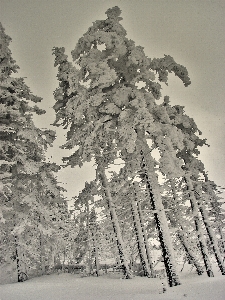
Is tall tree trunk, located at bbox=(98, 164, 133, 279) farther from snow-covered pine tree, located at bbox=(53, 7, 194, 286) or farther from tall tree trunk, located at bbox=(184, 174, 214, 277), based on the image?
tall tree trunk, located at bbox=(184, 174, 214, 277)

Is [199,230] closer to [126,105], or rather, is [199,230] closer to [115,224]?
[115,224]

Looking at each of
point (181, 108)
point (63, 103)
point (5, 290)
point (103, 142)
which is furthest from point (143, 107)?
point (5, 290)

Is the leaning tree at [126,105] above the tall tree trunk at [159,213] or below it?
above

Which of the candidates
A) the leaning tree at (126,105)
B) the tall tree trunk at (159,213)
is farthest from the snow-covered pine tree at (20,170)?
Answer: the tall tree trunk at (159,213)

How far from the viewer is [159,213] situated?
941cm

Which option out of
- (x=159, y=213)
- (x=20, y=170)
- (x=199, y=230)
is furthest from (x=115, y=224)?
(x=20, y=170)

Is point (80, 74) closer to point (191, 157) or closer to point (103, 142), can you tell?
point (103, 142)

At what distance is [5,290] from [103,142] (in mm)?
7320

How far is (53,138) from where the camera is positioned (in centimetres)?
1377

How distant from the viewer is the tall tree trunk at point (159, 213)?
29.0ft

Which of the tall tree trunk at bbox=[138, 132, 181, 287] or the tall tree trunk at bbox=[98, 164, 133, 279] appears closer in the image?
the tall tree trunk at bbox=[138, 132, 181, 287]

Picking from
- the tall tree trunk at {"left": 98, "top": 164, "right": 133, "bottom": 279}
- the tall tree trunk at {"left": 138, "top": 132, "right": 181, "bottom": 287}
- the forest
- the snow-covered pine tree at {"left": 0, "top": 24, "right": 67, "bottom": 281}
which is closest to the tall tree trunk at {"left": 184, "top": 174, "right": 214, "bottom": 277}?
the forest

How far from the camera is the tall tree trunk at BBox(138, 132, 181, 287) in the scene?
884cm

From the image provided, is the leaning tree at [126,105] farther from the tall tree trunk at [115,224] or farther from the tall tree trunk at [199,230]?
the tall tree trunk at [199,230]
